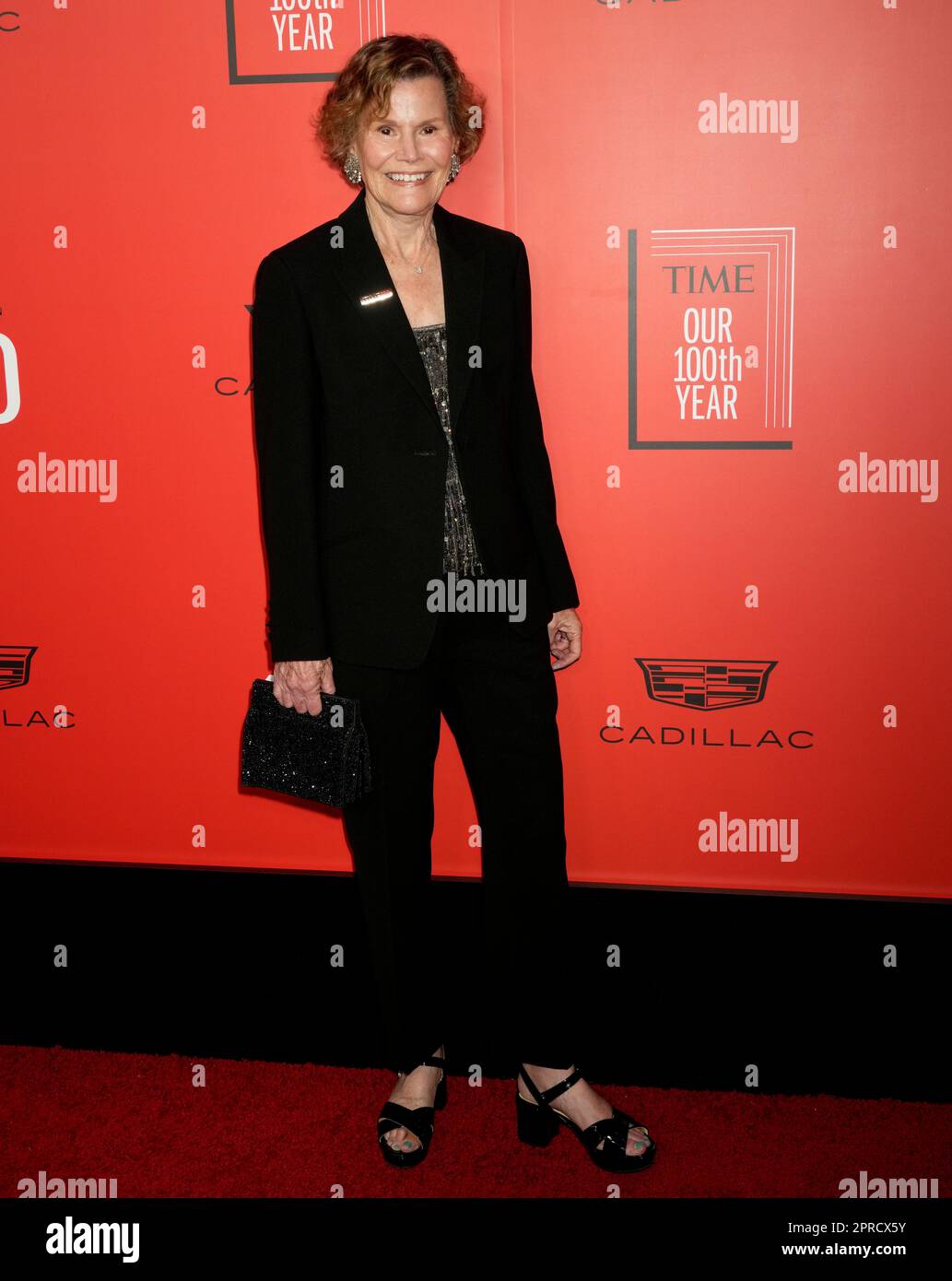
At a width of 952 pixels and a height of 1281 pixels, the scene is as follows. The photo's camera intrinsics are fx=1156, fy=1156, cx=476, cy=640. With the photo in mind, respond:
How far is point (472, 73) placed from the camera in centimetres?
215

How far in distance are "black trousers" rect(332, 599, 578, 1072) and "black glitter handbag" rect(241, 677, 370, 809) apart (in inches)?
1.7

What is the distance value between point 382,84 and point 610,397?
27.8 inches

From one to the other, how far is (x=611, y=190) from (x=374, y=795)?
47.1 inches

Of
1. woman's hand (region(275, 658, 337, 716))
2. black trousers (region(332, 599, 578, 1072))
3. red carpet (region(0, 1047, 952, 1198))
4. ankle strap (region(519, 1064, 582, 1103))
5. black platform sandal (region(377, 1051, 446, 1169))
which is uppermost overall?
woman's hand (region(275, 658, 337, 716))

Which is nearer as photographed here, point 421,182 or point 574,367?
point 421,182

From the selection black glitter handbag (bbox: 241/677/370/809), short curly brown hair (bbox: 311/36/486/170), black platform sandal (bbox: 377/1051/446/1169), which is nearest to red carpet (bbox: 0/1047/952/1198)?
black platform sandal (bbox: 377/1051/446/1169)

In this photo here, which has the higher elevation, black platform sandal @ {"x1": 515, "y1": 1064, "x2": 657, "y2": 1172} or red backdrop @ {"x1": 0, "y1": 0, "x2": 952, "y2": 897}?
red backdrop @ {"x1": 0, "y1": 0, "x2": 952, "y2": 897}

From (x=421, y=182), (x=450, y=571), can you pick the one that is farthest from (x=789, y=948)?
(x=421, y=182)

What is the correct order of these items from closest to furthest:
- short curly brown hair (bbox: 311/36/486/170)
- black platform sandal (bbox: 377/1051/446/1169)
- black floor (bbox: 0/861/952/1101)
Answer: short curly brown hair (bbox: 311/36/486/170) < black platform sandal (bbox: 377/1051/446/1169) < black floor (bbox: 0/861/952/1101)

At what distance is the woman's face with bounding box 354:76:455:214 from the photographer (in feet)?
6.04

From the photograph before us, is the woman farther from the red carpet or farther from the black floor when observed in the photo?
the black floor

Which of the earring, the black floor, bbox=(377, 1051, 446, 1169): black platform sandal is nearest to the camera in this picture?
the earring
